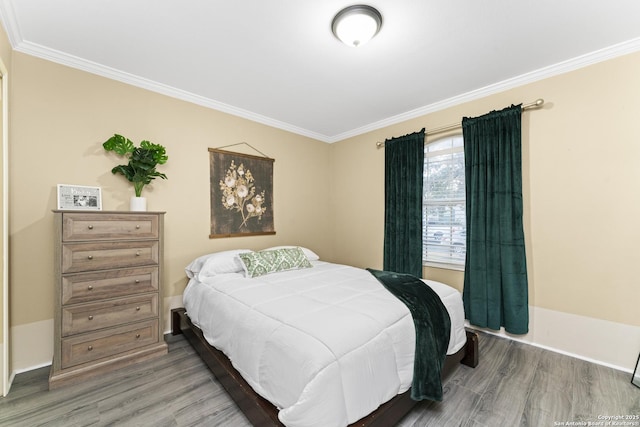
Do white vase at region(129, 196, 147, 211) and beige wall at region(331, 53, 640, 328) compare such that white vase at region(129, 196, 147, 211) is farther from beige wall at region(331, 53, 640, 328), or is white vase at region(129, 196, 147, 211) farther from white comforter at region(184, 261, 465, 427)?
beige wall at region(331, 53, 640, 328)

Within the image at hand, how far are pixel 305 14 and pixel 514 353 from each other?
328 centimetres

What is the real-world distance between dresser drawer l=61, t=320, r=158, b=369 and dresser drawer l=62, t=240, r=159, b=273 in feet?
1.70

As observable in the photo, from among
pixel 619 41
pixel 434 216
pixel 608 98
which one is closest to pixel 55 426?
pixel 434 216

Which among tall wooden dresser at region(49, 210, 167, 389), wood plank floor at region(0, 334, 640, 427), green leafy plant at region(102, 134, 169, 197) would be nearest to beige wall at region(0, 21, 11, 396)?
wood plank floor at region(0, 334, 640, 427)

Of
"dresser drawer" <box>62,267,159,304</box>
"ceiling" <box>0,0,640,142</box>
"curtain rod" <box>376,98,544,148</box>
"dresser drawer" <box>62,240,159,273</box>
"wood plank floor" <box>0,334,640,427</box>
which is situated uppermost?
"ceiling" <box>0,0,640,142</box>

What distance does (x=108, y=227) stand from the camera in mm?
2115

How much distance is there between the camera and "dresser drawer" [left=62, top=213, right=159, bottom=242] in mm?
1962

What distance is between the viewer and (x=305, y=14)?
70.7 inches

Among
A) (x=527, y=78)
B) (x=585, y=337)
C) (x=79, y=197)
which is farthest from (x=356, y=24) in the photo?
(x=585, y=337)

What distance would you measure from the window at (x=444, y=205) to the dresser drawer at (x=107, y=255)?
119 inches

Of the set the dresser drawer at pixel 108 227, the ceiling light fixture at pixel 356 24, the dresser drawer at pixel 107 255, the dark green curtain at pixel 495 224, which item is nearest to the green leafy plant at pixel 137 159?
the dresser drawer at pixel 108 227

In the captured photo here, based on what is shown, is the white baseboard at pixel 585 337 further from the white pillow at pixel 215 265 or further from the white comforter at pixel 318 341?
the white pillow at pixel 215 265

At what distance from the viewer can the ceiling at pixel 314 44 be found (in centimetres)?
176

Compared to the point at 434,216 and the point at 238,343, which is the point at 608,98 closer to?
the point at 434,216
